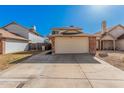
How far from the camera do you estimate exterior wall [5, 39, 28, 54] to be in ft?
71.3

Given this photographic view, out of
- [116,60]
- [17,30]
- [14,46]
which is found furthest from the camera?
[17,30]

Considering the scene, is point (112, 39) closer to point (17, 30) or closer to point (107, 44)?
point (107, 44)

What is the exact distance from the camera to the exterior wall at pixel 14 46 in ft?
71.3

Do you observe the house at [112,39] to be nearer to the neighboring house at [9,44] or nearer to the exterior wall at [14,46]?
the exterior wall at [14,46]

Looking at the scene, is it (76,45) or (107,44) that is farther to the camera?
(107,44)

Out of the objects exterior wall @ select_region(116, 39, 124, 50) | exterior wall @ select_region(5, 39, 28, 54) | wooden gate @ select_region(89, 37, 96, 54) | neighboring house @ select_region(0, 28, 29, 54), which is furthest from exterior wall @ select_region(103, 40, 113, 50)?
neighboring house @ select_region(0, 28, 29, 54)

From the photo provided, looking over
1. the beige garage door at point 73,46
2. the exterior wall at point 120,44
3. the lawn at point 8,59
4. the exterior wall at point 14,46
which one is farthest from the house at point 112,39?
the lawn at point 8,59

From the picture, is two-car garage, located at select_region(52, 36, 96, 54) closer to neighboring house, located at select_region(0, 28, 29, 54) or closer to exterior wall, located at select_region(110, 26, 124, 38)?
neighboring house, located at select_region(0, 28, 29, 54)

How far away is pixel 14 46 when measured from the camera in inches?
955

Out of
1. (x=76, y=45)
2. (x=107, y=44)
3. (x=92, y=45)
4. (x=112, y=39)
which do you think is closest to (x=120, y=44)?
(x=112, y=39)
